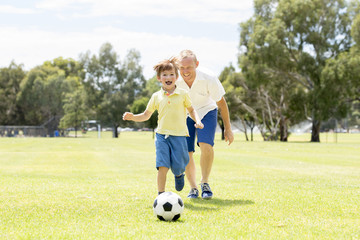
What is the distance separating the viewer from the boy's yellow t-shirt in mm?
5918

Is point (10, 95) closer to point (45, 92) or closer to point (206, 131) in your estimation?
point (45, 92)

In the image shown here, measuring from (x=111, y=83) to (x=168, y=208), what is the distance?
70772mm

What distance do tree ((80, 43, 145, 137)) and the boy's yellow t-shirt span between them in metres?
66.6

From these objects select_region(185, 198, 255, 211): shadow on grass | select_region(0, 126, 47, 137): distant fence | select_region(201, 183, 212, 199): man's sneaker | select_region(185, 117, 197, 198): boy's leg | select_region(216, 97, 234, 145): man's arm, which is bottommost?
select_region(0, 126, 47, 137): distant fence

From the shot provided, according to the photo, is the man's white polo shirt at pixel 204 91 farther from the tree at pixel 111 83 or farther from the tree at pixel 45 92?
the tree at pixel 45 92

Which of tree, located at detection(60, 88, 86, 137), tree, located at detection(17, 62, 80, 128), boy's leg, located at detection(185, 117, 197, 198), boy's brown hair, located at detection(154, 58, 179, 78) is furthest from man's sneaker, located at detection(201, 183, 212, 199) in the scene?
tree, located at detection(17, 62, 80, 128)

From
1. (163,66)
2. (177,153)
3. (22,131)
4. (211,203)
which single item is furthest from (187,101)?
(22,131)

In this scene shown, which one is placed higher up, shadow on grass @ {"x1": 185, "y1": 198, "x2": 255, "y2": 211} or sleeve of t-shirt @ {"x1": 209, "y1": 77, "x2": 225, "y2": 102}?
sleeve of t-shirt @ {"x1": 209, "y1": 77, "x2": 225, "y2": 102}

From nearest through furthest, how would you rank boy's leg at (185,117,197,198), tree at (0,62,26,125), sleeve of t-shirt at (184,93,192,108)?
sleeve of t-shirt at (184,93,192,108) → boy's leg at (185,117,197,198) → tree at (0,62,26,125)

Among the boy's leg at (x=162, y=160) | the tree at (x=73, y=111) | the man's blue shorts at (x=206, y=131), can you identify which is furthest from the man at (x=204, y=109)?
the tree at (x=73, y=111)

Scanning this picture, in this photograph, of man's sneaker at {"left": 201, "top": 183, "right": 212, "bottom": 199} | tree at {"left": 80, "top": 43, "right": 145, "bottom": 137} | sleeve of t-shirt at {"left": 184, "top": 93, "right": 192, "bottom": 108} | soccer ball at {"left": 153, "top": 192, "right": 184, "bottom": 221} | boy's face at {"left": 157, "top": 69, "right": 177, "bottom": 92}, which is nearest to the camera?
soccer ball at {"left": 153, "top": 192, "right": 184, "bottom": 221}

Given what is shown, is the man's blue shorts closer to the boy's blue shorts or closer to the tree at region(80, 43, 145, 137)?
the boy's blue shorts

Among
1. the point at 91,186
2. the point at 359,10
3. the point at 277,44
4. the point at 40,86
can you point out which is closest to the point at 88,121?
the point at 40,86

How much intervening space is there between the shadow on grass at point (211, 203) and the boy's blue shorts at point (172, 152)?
1.50 ft
